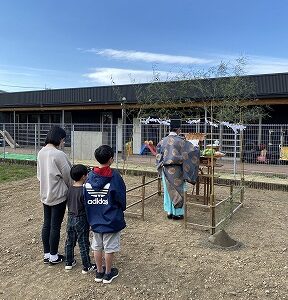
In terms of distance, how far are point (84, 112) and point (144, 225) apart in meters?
17.5

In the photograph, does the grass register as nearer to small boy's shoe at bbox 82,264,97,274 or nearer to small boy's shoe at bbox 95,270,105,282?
small boy's shoe at bbox 82,264,97,274

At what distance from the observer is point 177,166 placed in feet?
19.9

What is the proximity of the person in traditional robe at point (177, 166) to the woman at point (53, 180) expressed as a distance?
2241 millimetres

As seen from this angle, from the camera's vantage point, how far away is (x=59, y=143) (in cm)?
425

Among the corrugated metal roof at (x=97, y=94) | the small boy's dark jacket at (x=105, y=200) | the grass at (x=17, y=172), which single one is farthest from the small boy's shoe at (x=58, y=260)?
the corrugated metal roof at (x=97, y=94)

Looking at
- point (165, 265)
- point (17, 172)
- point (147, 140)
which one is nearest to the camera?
point (165, 265)

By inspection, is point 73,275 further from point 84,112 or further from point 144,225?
point 84,112

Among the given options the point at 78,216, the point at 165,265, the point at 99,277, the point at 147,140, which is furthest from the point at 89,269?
the point at 147,140

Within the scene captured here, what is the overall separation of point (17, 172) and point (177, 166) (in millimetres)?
7542

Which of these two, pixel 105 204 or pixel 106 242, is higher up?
pixel 105 204

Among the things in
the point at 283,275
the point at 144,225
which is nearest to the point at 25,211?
the point at 144,225

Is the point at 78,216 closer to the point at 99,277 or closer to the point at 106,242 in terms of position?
the point at 106,242

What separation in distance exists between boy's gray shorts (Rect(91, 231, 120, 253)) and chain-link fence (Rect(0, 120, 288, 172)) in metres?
7.93

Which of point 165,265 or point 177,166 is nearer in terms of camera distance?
point 165,265
